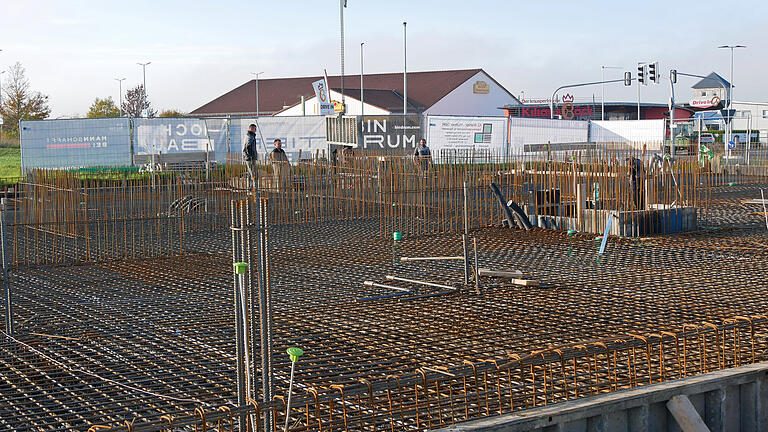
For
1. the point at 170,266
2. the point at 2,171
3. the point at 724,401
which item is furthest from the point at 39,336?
the point at 2,171

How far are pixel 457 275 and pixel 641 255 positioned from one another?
3413 mm

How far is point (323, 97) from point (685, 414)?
32173 mm

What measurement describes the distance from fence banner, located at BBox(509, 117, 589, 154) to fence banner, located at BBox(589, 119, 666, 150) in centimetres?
44

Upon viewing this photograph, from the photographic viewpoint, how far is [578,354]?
6352 mm

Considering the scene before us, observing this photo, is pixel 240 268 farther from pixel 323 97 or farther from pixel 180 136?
pixel 323 97

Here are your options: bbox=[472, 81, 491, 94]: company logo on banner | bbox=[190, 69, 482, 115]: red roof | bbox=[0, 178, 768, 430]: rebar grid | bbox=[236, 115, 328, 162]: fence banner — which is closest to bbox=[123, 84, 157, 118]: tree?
bbox=[190, 69, 482, 115]: red roof

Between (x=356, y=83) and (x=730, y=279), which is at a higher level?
(x=356, y=83)

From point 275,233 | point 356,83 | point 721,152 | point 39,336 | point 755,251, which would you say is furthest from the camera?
point 356,83

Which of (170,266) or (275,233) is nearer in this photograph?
(170,266)

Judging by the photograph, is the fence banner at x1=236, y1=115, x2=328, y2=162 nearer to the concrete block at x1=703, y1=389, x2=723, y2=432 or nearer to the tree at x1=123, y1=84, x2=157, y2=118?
the concrete block at x1=703, y1=389, x2=723, y2=432

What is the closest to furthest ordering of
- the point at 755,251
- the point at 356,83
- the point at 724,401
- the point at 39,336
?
the point at 724,401
the point at 39,336
the point at 755,251
the point at 356,83

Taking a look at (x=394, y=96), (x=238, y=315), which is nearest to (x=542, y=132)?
(x=238, y=315)

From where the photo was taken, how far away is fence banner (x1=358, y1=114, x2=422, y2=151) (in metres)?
29.7

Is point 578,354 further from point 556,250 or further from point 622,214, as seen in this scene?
point 622,214
